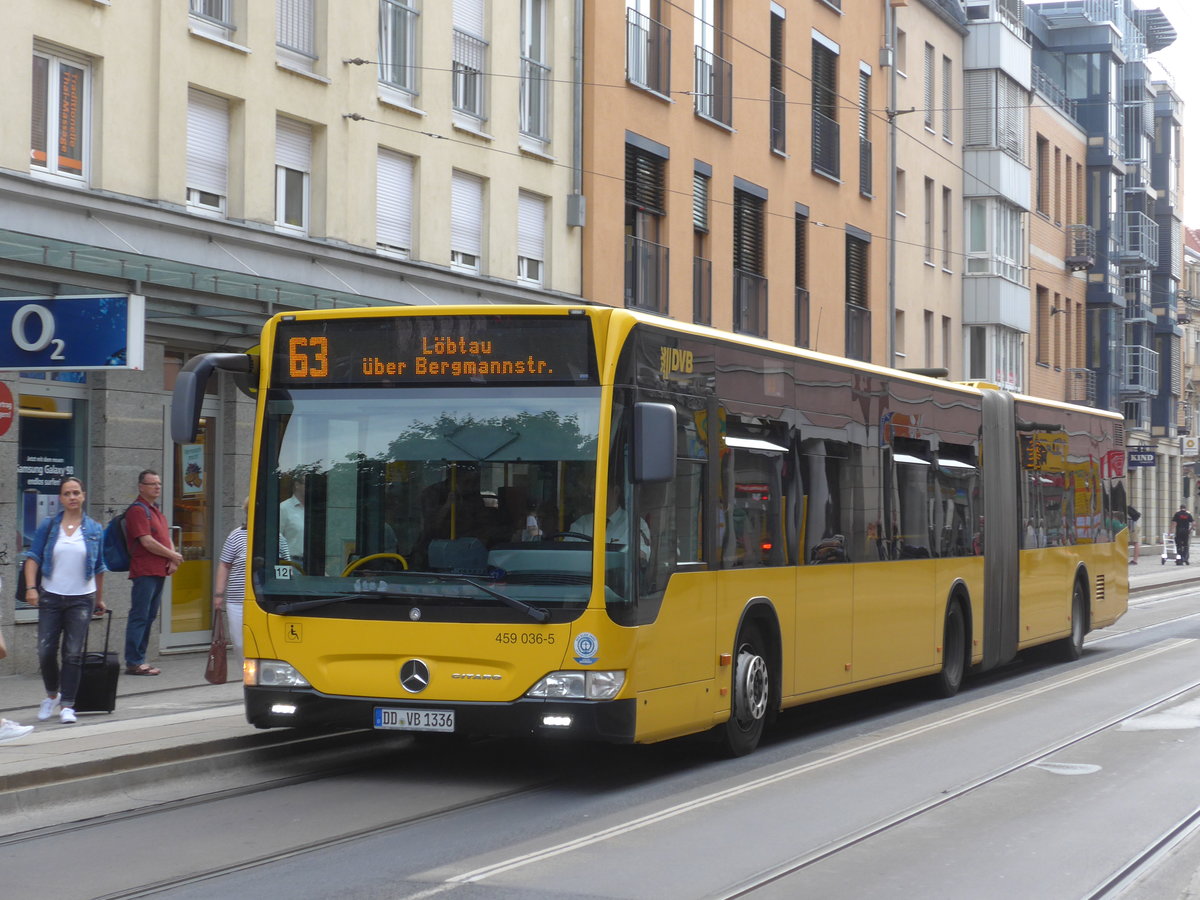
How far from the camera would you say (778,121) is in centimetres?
3497

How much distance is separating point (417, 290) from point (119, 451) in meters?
6.28

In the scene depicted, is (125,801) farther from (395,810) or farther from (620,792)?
(620,792)

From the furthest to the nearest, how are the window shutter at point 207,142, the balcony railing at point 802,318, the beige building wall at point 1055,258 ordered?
the beige building wall at point 1055,258
the balcony railing at point 802,318
the window shutter at point 207,142

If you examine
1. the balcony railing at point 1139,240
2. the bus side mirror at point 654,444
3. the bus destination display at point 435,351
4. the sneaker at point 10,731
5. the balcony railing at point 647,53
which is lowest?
the sneaker at point 10,731

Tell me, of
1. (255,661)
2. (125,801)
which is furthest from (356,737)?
(125,801)

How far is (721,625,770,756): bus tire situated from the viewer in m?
12.2

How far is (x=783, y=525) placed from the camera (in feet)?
42.4

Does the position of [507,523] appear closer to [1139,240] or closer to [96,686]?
[96,686]

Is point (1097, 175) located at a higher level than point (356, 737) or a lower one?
higher

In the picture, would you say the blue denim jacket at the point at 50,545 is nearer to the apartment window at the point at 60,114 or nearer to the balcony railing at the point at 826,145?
the apartment window at the point at 60,114

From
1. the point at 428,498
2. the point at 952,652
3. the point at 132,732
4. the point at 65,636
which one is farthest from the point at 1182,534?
the point at 428,498

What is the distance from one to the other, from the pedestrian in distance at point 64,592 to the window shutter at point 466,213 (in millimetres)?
12384

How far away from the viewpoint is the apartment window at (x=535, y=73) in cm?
2673

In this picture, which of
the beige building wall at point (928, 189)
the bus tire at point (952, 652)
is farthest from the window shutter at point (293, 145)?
the beige building wall at point (928, 189)
